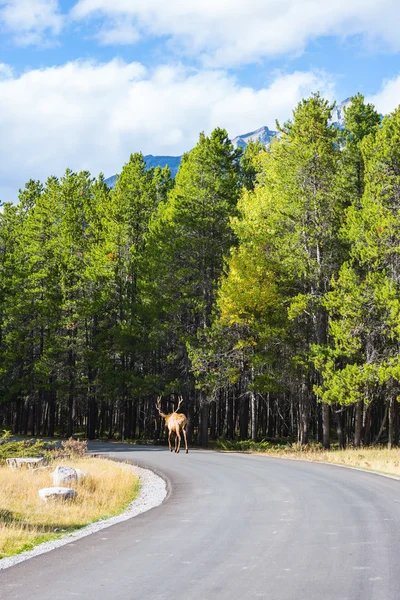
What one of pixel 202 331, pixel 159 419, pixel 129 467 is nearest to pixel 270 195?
pixel 202 331

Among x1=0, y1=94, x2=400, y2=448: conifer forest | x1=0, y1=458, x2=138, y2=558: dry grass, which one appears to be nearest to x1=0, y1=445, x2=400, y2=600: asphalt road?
x1=0, y1=458, x2=138, y2=558: dry grass

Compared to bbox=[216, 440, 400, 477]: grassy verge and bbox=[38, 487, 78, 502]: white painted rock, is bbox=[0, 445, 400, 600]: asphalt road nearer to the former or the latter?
bbox=[38, 487, 78, 502]: white painted rock

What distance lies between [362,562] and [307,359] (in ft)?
72.5

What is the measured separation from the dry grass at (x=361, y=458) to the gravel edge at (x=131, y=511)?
7311mm

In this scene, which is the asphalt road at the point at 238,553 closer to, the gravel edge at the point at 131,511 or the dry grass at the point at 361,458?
the gravel edge at the point at 131,511

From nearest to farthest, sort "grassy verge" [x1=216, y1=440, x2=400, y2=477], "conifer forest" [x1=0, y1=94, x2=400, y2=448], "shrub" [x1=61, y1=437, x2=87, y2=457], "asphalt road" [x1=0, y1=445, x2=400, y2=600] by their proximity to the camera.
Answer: "asphalt road" [x1=0, y1=445, x2=400, y2=600], "grassy verge" [x1=216, y1=440, x2=400, y2=477], "shrub" [x1=61, y1=437, x2=87, y2=457], "conifer forest" [x1=0, y1=94, x2=400, y2=448]

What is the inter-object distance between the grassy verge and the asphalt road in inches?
258

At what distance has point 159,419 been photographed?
46531mm

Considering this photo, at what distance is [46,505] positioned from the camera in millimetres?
12562

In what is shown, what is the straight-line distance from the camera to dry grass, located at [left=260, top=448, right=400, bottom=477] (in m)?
20.3

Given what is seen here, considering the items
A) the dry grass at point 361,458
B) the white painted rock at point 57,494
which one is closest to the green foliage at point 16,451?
the white painted rock at point 57,494

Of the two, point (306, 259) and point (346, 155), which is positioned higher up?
point (346, 155)

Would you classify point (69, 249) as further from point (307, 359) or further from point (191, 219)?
point (307, 359)

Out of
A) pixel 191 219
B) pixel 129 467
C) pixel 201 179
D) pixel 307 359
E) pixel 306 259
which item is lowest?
pixel 129 467
